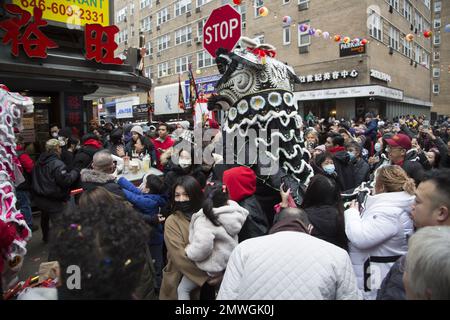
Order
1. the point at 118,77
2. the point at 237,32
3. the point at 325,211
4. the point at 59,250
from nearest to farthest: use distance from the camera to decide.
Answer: the point at 59,250, the point at 325,211, the point at 237,32, the point at 118,77

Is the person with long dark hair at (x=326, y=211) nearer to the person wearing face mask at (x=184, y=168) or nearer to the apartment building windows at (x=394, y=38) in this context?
the person wearing face mask at (x=184, y=168)

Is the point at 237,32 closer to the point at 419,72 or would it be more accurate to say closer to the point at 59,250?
the point at 59,250

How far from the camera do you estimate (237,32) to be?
5066mm

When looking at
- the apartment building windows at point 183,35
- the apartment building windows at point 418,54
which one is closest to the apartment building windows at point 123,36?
the apartment building windows at point 183,35

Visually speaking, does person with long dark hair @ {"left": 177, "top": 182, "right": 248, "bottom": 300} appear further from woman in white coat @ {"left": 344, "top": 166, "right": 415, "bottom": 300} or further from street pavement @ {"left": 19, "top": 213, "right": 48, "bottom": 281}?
street pavement @ {"left": 19, "top": 213, "right": 48, "bottom": 281}

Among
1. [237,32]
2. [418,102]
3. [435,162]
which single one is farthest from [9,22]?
[418,102]

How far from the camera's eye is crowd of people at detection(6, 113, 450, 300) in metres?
1.41

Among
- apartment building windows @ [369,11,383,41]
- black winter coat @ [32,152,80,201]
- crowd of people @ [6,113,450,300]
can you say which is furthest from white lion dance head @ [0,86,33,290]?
apartment building windows @ [369,11,383,41]

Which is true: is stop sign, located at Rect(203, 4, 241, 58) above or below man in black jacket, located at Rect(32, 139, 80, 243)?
above

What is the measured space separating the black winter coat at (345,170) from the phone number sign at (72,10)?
7.57 m

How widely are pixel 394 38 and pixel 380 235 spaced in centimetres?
2610

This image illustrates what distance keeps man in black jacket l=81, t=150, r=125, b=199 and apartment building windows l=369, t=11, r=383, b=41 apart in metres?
21.2

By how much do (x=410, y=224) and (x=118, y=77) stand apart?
779 cm

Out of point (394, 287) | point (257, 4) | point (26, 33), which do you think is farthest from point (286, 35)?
point (394, 287)
